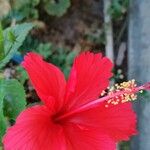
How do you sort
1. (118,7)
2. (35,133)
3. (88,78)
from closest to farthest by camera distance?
(35,133) → (88,78) → (118,7)

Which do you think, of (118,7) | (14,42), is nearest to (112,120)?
(14,42)

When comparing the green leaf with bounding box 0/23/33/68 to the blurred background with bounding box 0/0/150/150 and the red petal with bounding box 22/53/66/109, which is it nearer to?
the red petal with bounding box 22/53/66/109

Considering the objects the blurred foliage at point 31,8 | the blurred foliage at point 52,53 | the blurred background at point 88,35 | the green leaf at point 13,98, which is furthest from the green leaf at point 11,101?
the blurred foliage at point 31,8

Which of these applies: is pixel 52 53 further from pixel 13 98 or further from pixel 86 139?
pixel 86 139

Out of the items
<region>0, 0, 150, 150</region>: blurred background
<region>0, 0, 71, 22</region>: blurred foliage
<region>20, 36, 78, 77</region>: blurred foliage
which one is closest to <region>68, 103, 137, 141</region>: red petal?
<region>0, 0, 150, 150</region>: blurred background

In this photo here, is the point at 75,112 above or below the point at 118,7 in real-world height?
below

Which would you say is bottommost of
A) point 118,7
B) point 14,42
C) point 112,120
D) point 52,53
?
point 112,120
